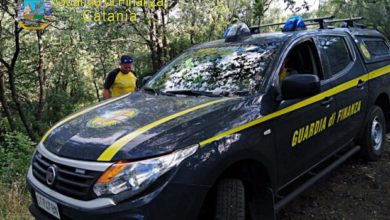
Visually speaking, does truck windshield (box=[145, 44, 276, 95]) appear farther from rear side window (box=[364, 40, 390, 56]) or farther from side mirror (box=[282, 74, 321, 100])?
rear side window (box=[364, 40, 390, 56])

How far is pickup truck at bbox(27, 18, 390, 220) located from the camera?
2111 mm

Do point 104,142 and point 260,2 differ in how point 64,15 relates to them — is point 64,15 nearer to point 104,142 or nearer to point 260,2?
point 260,2

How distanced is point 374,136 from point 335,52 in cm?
155

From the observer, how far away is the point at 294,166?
3.14 meters

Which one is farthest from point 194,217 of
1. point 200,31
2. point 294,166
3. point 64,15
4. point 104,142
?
point 200,31

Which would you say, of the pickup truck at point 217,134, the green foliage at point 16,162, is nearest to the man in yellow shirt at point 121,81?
the green foliage at point 16,162

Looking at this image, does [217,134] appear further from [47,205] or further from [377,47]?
[377,47]

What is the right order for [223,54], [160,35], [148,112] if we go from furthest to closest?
[160,35]
[223,54]
[148,112]

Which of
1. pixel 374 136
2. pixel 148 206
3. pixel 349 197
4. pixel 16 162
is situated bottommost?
pixel 16 162

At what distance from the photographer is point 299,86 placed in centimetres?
286

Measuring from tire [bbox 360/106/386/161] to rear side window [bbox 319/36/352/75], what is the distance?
34.9 inches

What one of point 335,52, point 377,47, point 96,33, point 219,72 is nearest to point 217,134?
point 219,72

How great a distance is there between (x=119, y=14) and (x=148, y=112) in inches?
448

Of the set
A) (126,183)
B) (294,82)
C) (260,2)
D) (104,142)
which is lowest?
(126,183)
